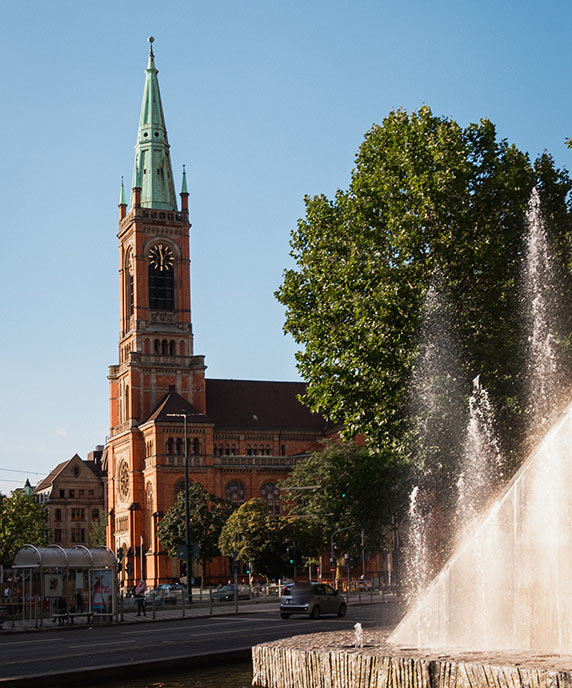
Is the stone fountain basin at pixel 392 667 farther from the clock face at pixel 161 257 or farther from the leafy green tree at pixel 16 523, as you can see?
the clock face at pixel 161 257

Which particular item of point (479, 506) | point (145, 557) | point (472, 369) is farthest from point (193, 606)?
point (145, 557)

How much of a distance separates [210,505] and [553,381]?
70871 millimetres

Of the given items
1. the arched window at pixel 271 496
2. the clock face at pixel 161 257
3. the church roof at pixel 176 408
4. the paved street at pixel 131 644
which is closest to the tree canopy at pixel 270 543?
the church roof at pixel 176 408

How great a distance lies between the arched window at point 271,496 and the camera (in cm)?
10662

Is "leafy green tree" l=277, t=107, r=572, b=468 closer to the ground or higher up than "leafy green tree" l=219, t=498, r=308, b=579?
higher up

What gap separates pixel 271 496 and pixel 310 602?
70869 millimetres

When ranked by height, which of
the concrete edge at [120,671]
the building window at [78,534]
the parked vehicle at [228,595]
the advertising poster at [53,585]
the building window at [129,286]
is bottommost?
the building window at [78,534]

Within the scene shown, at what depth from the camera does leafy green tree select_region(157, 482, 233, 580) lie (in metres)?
88.1

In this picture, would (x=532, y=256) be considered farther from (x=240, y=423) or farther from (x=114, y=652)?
(x=240, y=423)

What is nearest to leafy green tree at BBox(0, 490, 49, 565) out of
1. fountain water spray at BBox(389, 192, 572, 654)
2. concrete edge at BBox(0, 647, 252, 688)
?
concrete edge at BBox(0, 647, 252, 688)

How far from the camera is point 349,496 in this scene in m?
70.9

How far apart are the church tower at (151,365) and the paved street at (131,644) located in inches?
2440

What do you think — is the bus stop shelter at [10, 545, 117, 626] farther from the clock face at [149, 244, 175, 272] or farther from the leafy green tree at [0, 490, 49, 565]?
the clock face at [149, 244, 175, 272]

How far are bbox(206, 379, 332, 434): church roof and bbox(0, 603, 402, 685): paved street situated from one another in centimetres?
7419
